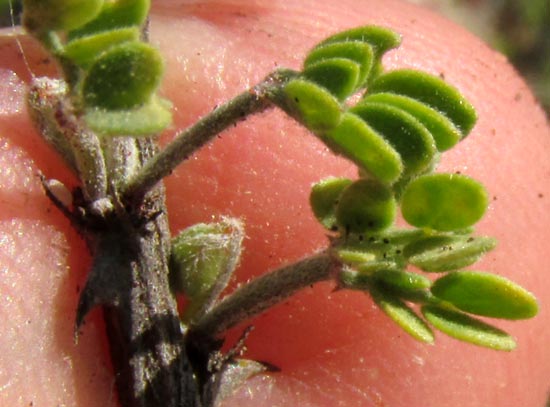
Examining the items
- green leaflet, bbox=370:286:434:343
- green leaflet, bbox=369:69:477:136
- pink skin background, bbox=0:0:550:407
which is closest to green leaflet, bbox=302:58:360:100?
green leaflet, bbox=369:69:477:136

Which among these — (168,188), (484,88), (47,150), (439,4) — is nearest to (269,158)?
(168,188)

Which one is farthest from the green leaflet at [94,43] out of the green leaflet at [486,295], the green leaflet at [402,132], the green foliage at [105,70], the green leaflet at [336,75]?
the green leaflet at [486,295]

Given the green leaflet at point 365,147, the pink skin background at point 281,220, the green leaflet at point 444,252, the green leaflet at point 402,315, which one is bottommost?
the pink skin background at point 281,220

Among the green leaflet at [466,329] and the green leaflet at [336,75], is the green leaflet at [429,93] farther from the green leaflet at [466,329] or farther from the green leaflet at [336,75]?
the green leaflet at [466,329]

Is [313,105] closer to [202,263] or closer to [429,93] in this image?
[429,93]

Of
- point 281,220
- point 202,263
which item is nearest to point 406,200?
point 202,263

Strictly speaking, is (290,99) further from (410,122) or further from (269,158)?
(269,158)
